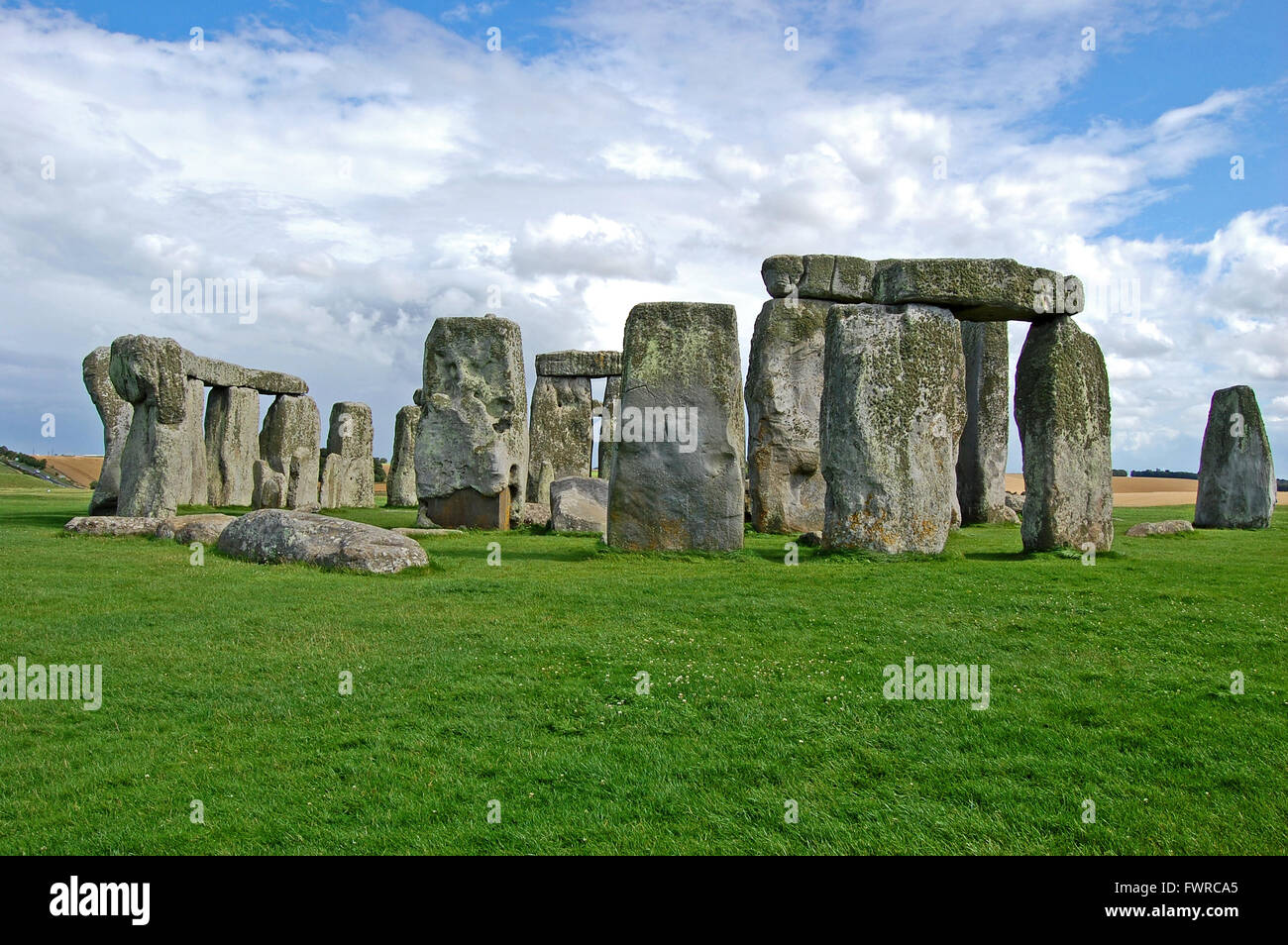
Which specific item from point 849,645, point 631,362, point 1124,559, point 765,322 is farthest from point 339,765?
point 765,322

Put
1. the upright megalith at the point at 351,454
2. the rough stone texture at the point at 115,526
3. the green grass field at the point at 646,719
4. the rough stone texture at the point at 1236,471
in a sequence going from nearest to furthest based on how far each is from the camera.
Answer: the green grass field at the point at 646,719
the rough stone texture at the point at 115,526
the rough stone texture at the point at 1236,471
the upright megalith at the point at 351,454

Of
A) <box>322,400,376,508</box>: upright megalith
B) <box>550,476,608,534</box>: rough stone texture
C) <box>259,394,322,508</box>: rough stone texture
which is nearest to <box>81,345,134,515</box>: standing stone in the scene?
<box>259,394,322,508</box>: rough stone texture

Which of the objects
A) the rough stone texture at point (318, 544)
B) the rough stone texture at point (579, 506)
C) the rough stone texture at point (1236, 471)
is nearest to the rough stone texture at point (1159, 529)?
the rough stone texture at point (1236, 471)

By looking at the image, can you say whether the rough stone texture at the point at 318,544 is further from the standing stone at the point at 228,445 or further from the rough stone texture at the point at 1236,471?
the rough stone texture at the point at 1236,471

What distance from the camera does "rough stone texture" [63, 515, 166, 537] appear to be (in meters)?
14.2

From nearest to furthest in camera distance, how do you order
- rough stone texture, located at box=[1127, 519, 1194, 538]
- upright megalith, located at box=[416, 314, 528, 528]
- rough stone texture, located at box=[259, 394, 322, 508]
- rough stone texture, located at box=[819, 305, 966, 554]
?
rough stone texture, located at box=[819, 305, 966, 554] < rough stone texture, located at box=[1127, 519, 1194, 538] < upright megalith, located at box=[416, 314, 528, 528] < rough stone texture, located at box=[259, 394, 322, 508]

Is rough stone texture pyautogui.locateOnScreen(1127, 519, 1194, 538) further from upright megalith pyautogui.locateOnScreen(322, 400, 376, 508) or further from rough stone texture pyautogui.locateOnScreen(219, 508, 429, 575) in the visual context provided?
upright megalith pyautogui.locateOnScreen(322, 400, 376, 508)

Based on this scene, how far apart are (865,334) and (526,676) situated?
662cm

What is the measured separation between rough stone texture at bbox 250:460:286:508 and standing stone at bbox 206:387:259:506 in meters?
1.62

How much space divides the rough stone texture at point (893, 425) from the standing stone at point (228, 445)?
18260mm

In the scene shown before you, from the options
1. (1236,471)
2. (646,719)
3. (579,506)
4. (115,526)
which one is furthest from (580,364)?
(646,719)

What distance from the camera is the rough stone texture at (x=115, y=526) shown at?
14.2 m
